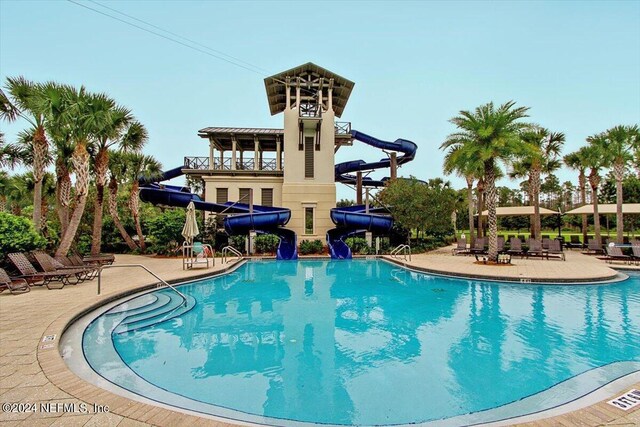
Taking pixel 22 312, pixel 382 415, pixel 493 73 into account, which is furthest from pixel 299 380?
pixel 493 73

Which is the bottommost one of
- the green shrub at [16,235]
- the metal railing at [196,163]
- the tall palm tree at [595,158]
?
the green shrub at [16,235]

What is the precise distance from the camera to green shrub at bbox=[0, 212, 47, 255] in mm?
8828

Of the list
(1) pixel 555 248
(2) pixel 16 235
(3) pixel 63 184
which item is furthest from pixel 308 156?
(2) pixel 16 235

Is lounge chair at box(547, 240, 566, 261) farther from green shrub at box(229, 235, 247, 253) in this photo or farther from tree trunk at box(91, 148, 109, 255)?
tree trunk at box(91, 148, 109, 255)

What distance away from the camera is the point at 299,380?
409 centimetres

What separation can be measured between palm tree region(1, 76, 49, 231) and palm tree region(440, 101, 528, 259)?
1624 cm

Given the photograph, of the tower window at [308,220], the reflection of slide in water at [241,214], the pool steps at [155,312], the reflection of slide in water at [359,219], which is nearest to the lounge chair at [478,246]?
the reflection of slide in water at [359,219]

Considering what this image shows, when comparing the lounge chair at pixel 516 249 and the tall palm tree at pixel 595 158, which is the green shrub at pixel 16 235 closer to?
the lounge chair at pixel 516 249

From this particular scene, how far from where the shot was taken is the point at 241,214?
1789 cm

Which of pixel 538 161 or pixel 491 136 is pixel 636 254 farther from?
pixel 491 136

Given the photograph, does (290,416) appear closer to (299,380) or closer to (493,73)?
(299,380)

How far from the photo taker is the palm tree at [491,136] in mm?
13078

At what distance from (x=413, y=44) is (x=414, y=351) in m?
14.4

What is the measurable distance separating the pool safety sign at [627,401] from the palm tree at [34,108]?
47.5 feet
